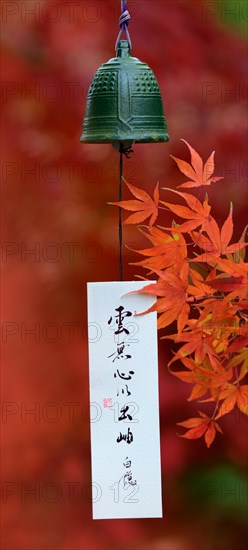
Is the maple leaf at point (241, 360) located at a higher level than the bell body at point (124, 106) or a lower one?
lower

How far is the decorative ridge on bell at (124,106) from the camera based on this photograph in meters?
1.75

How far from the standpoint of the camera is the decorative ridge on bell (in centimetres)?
175

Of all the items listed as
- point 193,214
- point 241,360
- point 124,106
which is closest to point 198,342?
point 241,360

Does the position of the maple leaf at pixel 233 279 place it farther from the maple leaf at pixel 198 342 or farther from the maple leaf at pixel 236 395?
the maple leaf at pixel 236 395

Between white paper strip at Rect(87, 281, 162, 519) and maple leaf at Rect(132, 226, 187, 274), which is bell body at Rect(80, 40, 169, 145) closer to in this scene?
maple leaf at Rect(132, 226, 187, 274)

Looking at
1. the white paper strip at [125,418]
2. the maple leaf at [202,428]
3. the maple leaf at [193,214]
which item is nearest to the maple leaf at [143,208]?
the maple leaf at [193,214]

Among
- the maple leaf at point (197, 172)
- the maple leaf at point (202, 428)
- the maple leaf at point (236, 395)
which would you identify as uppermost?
the maple leaf at point (197, 172)

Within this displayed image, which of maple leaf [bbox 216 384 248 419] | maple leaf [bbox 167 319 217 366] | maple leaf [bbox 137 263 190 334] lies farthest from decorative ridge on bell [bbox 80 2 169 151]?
maple leaf [bbox 216 384 248 419]

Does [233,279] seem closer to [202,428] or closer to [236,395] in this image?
[236,395]

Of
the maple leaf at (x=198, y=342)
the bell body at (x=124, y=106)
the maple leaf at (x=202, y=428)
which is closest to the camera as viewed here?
the bell body at (x=124, y=106)

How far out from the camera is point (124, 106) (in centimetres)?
176

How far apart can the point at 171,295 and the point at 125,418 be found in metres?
0.26

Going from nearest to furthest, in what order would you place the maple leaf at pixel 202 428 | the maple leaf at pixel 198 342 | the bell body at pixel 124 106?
1. the bell body at pixel 124 106
2. the maple leaf at pixel 198 342
3. the maple leaf at pixel 202 428

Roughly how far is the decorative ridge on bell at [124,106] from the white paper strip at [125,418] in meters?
0.34
